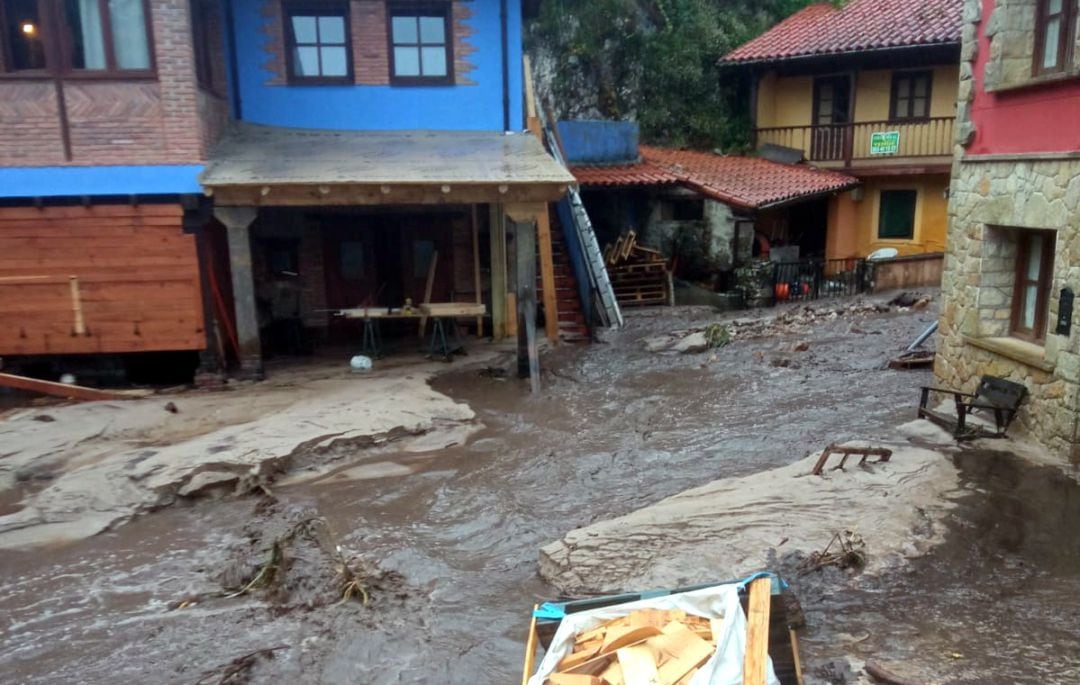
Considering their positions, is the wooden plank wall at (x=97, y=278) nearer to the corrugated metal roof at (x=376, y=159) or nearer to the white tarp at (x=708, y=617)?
the corrugated metal roof at (x=376, y=159)

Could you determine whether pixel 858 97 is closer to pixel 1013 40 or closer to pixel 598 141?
pixel 598 141

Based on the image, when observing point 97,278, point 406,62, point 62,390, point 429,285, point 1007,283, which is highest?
point 406,62

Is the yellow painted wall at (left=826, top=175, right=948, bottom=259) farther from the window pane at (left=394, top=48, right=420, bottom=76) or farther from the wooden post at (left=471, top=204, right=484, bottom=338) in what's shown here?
the window pane at (left=394, top=48, right=420, bottom=76)

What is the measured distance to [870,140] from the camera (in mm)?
20297

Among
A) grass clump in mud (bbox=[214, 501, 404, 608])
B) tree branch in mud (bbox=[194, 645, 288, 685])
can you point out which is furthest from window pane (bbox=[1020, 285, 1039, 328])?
tree branch in mud (bbox=[194, 645, 288, 685])

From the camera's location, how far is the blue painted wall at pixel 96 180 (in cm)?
1018

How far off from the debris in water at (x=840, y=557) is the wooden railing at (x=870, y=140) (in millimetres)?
16549

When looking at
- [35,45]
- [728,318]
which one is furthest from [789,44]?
[35,45]

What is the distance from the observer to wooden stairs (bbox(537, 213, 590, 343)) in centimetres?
1434

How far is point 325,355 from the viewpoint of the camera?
1338 centimetres

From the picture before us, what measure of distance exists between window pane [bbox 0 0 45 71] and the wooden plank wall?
1.86 m

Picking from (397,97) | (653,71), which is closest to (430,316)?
(397,97)

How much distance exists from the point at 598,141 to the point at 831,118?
6701 mm

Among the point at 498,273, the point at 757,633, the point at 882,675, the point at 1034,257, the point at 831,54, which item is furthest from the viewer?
the point at 831,54
